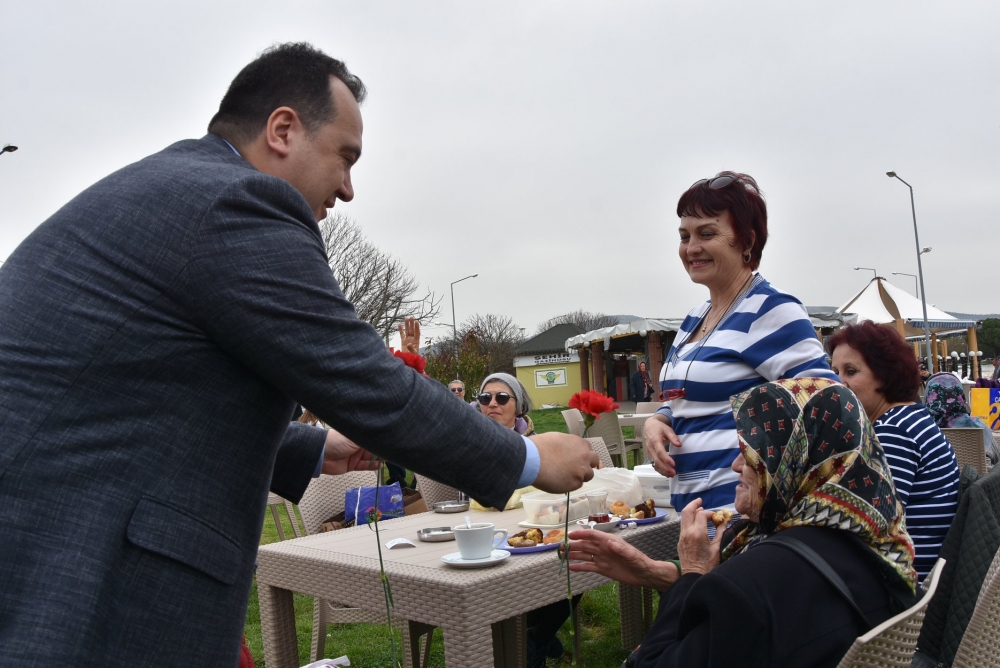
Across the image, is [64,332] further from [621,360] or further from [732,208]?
[621,360]

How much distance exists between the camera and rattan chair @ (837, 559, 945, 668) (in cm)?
150

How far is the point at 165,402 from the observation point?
3.85 ft

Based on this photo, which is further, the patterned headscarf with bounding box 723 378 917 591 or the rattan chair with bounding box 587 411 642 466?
the rattan chair with bounding box 587 411 642 466

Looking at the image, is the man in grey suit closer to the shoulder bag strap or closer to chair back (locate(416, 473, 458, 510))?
the shoulder bag strap

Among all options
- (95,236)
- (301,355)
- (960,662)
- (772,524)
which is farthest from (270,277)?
(960,662)

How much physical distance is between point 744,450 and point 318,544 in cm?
192

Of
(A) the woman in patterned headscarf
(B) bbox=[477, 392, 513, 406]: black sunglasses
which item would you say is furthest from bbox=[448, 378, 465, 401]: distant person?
(A) the woman in patterned headscarf

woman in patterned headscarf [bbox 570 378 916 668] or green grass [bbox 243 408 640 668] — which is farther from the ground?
woman in patterned headscarf [bbox 570 378 916 668]

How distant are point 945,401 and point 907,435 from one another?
4.12 metres

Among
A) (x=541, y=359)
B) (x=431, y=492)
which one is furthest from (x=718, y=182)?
(x=541, y=359)

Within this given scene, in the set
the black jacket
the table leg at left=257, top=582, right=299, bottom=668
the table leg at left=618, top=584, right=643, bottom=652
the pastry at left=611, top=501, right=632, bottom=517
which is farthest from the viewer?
the table leg at left=618, top=584, right=643, bottom=652

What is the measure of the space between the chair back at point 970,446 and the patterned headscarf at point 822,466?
342 cm

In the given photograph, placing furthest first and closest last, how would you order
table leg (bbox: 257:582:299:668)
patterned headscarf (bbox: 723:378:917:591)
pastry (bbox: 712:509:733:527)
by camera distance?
table leg (bbox: 257:582:299:668) < pastry (bbox: 712:509:733:527) < patterned headscarf (bbox: 723:378:917:591)

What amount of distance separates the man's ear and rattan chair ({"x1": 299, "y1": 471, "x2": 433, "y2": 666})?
2868 mm
